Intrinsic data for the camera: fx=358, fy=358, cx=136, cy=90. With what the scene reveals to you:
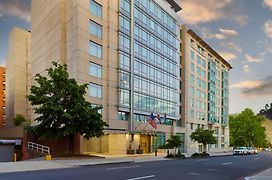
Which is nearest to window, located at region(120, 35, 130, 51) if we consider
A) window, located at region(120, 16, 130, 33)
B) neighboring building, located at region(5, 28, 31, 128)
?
window, located at region(120, 16, 130, 33)

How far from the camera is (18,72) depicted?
103 meters

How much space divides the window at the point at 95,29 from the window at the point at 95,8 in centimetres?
162

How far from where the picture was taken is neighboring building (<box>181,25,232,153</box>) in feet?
281

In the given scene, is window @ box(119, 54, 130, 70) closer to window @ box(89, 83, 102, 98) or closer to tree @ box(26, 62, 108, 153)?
window @ box(89, 83, 102, 98)

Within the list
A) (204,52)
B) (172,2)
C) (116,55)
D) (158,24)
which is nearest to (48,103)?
(116,55)

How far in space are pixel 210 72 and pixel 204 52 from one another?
275 inches

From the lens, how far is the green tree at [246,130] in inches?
5148

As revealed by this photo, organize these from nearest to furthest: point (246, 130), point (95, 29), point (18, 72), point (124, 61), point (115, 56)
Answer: point (95, 29) → point (115, 56) → point (124, 61) → point (18, 72) → point (246, 130)

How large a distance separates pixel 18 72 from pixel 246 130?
82.4 meters

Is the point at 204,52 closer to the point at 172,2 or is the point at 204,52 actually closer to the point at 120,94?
the point at 172,2

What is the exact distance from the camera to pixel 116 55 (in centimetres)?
5544

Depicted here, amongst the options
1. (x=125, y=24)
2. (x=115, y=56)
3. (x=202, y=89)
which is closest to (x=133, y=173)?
(x=115, y=56)

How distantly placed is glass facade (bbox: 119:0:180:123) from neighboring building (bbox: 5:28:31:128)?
46673 millimetres

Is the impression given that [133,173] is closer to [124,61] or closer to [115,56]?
[115,56]
